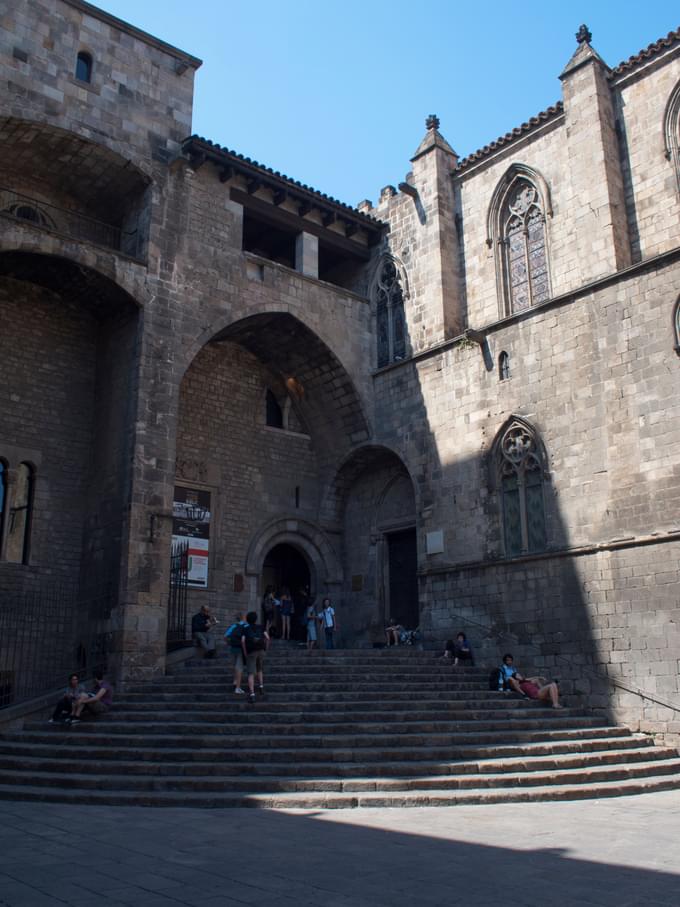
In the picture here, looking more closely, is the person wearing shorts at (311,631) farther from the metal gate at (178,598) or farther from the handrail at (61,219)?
the handrail at (61,219)

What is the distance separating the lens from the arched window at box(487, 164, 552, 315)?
17.3 metres

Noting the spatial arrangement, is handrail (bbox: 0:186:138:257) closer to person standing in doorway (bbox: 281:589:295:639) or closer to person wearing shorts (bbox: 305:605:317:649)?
person standing in doorway (bbox: 281:589:295:639)

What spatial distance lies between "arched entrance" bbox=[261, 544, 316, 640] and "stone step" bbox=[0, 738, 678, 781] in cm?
909

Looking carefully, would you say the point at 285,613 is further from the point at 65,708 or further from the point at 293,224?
the point at 293,224

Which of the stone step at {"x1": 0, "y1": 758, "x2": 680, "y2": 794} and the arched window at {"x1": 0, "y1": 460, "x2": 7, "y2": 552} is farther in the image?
the arched window at {"x1": 0, "y1": 460, "x2": 7, "y2": 552}

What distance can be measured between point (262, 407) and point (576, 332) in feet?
25.4

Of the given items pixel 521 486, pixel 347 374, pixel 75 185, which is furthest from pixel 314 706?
pixel 75 185

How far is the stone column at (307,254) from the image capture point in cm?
1962

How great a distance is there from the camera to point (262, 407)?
20.2m

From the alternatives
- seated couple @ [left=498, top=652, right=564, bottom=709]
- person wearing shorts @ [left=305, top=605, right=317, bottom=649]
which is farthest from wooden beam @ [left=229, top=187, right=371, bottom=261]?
seated couple @ [left=498, top=652, right=564, bottom=709]

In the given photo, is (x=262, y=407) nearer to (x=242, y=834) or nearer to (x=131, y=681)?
(x=131, y=681)

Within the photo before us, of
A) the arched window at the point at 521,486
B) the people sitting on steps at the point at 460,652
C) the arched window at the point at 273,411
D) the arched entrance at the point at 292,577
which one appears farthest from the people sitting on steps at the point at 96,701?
the arched window at the point at 273,411

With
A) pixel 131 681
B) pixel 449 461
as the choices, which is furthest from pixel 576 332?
pixel 131 681

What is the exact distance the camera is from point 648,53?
52.1 ft
